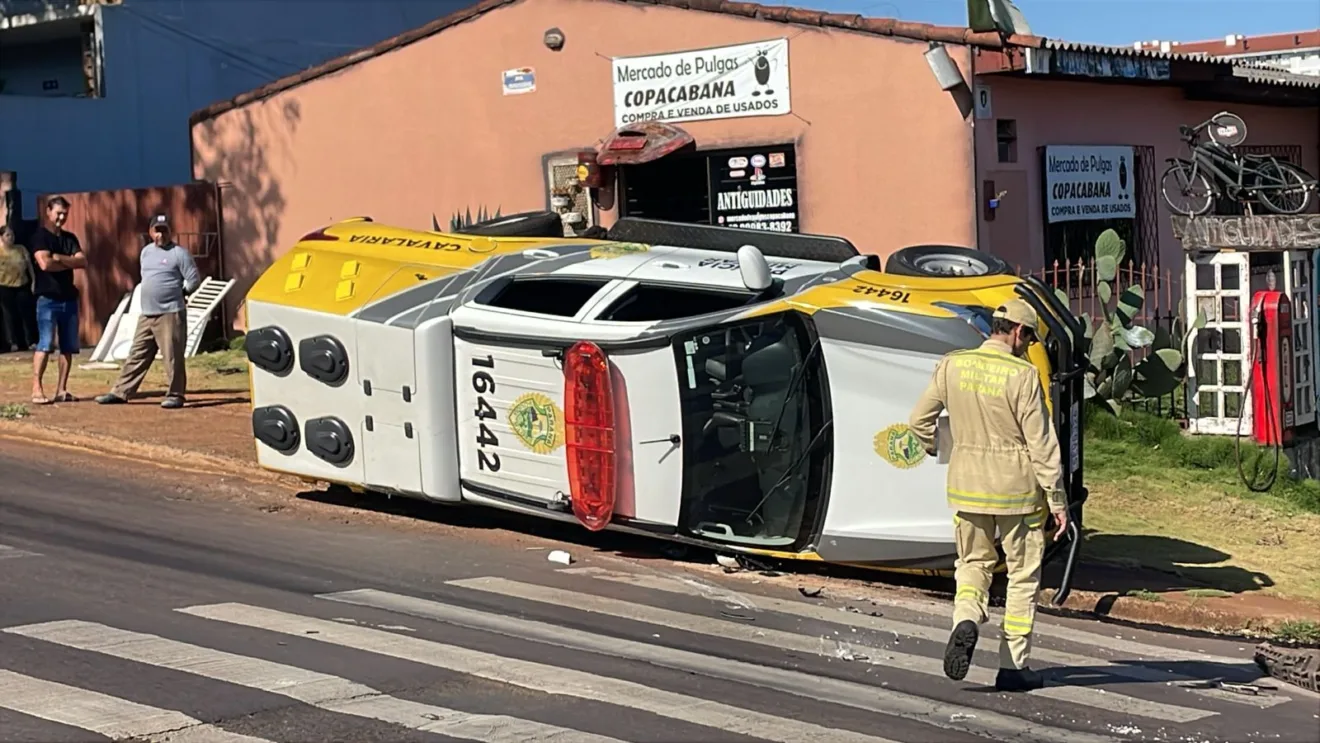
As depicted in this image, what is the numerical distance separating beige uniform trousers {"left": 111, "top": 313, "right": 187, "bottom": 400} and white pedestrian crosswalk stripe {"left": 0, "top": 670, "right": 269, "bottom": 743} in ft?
27.0

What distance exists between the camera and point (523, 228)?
1143 centimetres

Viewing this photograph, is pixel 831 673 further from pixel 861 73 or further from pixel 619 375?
pixel 861 73

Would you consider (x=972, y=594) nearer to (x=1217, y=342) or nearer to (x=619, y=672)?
(x=619, y=672)

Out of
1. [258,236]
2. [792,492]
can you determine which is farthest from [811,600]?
[258,236]

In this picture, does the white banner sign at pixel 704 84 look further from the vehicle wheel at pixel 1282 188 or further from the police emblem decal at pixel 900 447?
the police emblem decal at pixel 900 447

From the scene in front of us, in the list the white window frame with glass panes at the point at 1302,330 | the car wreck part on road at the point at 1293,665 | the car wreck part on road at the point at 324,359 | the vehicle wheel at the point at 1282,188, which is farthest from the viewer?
the vehicle wheel at the point at 1282,188

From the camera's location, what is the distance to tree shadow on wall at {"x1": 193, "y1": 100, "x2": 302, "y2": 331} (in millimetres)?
21359

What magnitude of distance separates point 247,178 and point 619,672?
15.9 m

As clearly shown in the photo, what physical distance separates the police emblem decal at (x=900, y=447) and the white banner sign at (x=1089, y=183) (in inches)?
341

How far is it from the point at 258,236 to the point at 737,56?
782cm

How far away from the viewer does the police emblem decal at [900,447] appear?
867 centimetres

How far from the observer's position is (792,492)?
9141 mm

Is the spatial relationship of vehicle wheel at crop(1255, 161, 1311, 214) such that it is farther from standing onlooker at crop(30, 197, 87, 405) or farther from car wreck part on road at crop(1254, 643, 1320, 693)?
standing onlooker at crop(30, 197, 87, 405)

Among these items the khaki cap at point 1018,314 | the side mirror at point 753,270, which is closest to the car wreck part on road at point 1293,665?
the khaki cap at point 1018,314
